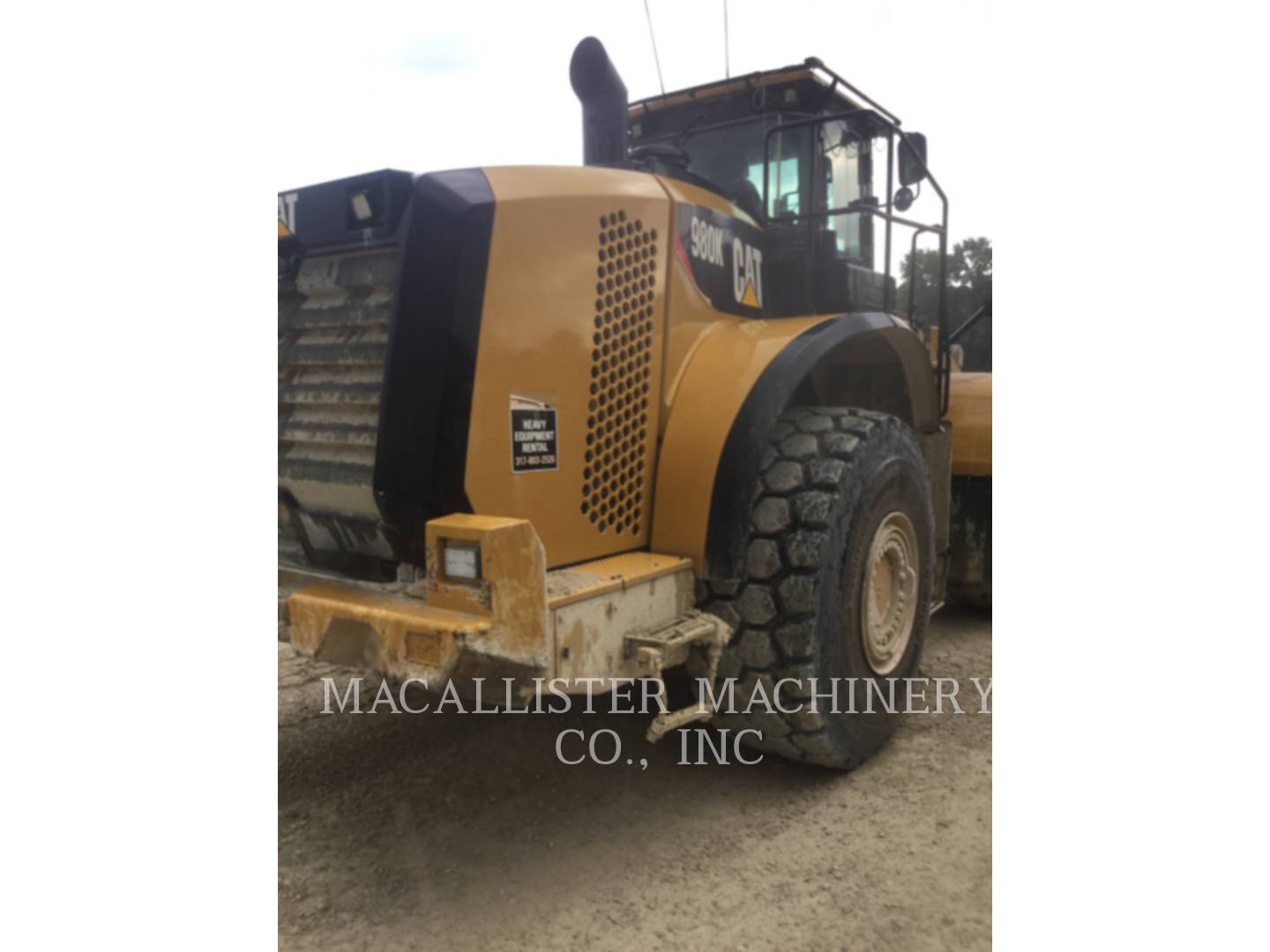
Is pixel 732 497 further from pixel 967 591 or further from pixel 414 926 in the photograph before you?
pixel 967 591

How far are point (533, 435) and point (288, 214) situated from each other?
978 mm

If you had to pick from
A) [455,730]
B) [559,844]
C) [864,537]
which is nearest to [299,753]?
[455,730]

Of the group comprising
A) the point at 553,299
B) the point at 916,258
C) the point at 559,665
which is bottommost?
the point at 559,665

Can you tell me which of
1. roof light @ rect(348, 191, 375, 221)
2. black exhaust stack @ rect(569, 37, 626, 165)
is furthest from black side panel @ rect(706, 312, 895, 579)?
roof light @ rect(348, 191, 375, 221)

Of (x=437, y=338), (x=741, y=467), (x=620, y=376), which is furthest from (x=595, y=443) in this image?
(x=437, y=338)

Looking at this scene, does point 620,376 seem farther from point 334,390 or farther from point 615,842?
point 615,842

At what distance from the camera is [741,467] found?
272cm

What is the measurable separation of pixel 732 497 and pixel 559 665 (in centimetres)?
75

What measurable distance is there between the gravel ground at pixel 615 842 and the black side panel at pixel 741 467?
0.76 m

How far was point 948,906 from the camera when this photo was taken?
7.78 ft

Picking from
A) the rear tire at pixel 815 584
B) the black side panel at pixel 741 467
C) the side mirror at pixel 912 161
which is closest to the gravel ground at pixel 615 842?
the rear tire at pixel 815 584

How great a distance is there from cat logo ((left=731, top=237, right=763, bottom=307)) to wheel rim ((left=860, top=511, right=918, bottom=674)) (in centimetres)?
88

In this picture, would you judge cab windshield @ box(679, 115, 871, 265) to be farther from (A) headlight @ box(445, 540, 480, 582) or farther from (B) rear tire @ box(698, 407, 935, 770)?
(A) headlight @ box(445, 540, 480, 582)

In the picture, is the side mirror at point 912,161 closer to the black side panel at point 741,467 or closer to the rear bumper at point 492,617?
the black side panel at point 741,467
